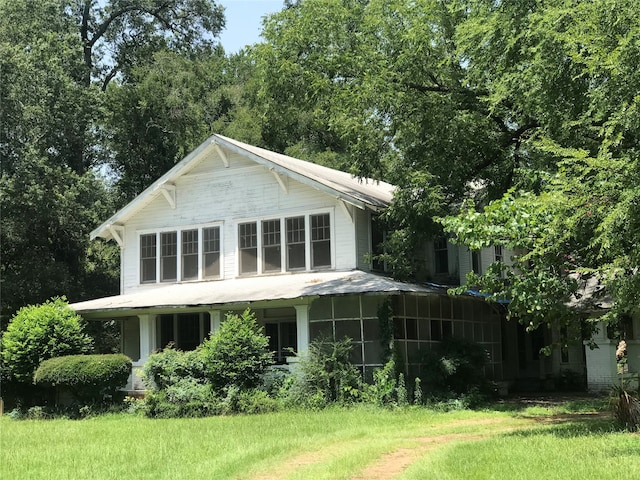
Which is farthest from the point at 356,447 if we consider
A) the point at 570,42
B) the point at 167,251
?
the point at 167,251

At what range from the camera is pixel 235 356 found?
20406 mm

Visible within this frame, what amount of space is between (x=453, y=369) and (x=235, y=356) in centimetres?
581

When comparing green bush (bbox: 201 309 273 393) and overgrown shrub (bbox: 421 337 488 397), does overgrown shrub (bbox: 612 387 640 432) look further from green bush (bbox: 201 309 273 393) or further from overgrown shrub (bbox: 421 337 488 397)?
green bush (bbox: 201 309 273 393)

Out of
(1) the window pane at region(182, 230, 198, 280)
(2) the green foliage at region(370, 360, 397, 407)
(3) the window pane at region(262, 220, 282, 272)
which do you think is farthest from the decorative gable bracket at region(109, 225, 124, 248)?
(2) the green foliage at region(370, 360, 397, 407)

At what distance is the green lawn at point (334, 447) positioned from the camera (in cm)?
1065

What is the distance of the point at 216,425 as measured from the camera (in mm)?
17078

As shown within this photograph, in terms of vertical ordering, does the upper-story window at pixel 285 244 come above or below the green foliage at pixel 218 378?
above

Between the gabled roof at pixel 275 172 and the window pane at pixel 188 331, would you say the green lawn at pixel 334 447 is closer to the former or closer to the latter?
the gabled roof at pixel 275 172

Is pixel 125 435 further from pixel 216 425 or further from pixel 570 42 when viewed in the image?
pixel 570 42

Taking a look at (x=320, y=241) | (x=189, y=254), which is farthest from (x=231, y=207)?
(x=320, y=241)

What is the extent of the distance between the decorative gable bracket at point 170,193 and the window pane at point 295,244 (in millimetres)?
4440

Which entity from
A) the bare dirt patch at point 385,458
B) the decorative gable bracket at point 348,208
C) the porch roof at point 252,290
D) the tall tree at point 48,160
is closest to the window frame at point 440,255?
the porch roof at point 252,290

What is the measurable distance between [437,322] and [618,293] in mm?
11180

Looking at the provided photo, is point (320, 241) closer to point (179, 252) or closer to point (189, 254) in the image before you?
point (189, 254)
